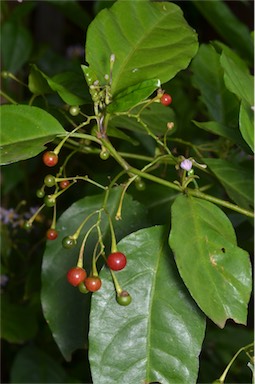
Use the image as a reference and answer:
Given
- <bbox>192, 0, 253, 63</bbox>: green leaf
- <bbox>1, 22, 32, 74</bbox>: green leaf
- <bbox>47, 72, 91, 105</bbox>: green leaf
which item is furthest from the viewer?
<bbox>1, 22, 32, 74</bbox>: green leaf

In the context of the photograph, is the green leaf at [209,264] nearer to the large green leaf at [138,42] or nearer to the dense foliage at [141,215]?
the dense foliage at [141,215]

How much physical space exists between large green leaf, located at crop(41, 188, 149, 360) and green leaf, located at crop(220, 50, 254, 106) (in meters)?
0.17

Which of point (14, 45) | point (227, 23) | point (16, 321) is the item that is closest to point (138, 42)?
point (227, 23)

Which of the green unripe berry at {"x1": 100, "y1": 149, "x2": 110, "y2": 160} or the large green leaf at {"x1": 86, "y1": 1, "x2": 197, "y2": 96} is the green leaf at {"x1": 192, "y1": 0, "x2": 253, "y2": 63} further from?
the green unripe berry at {"x1": 100, "y1": 149, "x2": 110, "y2": 160}

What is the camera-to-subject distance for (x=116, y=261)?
56 cm

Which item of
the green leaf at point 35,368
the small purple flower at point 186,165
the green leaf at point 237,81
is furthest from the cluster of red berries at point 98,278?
the green leaf at point 35,368

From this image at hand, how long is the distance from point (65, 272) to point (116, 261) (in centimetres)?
17

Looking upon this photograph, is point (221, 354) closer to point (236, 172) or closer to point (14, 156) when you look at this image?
point (236, 172)

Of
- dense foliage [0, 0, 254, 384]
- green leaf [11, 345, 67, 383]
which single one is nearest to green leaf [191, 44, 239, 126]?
dense foliage [0, 0, 254, 384]

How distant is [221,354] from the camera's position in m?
1.31

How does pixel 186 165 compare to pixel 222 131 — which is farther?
pixel 222 131

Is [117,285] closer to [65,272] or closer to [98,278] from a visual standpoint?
[98,278]

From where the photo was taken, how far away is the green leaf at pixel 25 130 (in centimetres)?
58

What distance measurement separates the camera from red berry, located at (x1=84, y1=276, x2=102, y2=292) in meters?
0.56
